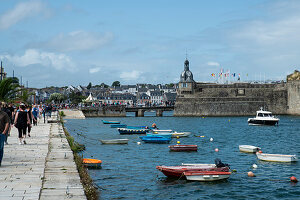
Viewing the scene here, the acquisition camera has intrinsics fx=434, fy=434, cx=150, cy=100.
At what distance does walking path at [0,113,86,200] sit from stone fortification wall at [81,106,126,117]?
262ft

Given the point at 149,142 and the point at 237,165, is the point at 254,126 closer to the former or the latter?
the point at 149,142

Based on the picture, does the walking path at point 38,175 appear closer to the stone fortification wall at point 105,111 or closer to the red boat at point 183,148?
the red boat at point 183,148

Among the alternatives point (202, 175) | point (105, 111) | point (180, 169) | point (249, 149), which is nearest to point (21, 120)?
point (180, 169)

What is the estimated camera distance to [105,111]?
102m

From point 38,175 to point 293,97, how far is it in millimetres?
93622

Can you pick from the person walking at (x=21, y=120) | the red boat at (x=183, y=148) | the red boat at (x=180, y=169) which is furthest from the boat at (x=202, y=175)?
the red boat at (x=183, y=148)

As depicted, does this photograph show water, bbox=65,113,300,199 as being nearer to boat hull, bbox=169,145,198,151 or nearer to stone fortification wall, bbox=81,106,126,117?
boat hull, bbox=169,145,198,151

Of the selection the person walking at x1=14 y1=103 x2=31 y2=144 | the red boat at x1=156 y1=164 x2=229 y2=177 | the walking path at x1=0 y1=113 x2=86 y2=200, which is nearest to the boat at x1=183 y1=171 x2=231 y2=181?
the red boat at x1=156 y1=164 x2=229 y2=177

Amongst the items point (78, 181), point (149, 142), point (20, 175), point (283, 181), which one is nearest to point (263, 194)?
point (283, 181)

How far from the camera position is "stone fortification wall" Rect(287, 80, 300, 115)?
98.3 metres

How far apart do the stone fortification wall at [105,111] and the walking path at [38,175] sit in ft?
262

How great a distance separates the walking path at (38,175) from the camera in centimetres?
1102

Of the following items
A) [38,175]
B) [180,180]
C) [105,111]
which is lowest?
[180,180]

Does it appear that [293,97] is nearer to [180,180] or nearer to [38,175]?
[180,180]
